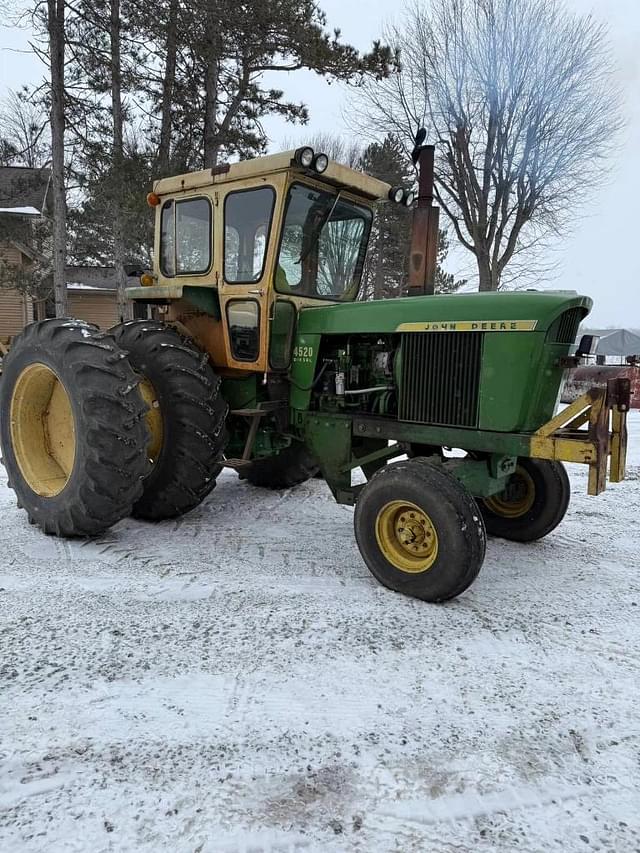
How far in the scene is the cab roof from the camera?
3939 millimetres

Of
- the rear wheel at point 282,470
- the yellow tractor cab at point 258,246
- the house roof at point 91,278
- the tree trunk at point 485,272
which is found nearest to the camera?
the yellow tractor cab at point 258,246

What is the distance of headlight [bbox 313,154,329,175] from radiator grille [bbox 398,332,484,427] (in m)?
1.19

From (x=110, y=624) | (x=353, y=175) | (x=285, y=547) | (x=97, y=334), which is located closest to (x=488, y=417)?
(x=285, y=547)

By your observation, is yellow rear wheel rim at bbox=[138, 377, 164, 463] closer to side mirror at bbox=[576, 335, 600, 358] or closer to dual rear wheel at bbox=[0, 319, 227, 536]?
dual rear wheel at bbox=[0, 319, 227, 536]

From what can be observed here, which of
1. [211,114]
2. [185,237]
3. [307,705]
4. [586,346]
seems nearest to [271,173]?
[185,237]

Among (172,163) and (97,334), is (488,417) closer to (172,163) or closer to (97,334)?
(97,334)

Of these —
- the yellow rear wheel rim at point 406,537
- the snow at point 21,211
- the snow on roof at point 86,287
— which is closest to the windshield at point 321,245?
the yellow rear wheel rim at point 406,537

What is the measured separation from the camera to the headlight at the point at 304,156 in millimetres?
3736

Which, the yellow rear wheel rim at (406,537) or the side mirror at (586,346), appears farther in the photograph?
the side mirror at (586,346)

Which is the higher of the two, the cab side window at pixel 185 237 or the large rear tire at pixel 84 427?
the cab side window at pixel 185 237

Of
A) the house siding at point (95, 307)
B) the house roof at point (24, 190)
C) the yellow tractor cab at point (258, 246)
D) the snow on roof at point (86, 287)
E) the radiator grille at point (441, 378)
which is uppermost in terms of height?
the house roof at point (24, 190)

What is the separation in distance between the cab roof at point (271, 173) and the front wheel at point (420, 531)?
6.77 feet

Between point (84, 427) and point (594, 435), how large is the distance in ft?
9.84

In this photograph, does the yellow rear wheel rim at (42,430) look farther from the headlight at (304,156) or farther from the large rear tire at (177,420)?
the headlight at (304,156)
